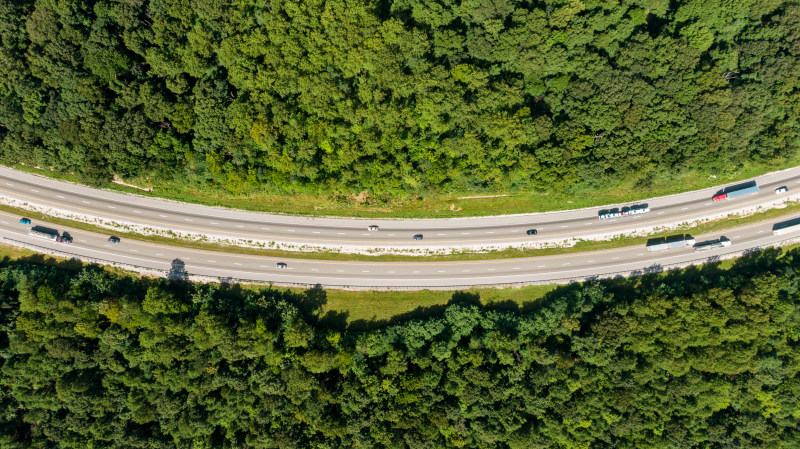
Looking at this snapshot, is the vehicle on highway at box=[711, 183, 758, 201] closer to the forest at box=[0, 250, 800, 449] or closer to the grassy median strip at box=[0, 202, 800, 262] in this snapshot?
the grassy median strip at box=[0, 202, 800, 262]

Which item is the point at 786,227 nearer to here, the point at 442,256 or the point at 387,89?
the point at 442,256

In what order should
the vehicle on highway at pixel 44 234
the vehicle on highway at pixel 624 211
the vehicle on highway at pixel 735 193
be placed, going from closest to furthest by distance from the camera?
the vehicle on highway at pixel 44 234 → the vehicle on highway at pixel 735 193 → the vehicle on highway at pixel 624 211

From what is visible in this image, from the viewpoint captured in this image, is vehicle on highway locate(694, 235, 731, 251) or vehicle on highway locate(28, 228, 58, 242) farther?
vehicle on highway locate(694, 235, 731, 251)

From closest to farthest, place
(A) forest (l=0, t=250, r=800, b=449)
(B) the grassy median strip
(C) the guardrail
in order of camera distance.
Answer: (A) forest (l=0, t=250, r=800, b=449) < (C) the guardrail < (B) the grassy median strip

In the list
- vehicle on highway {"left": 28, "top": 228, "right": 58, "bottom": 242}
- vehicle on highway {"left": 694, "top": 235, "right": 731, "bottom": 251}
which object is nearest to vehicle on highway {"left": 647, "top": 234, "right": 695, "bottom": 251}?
vehicle on highway {"left": 694, "top": 235, "right": 731, "bottom": 251}

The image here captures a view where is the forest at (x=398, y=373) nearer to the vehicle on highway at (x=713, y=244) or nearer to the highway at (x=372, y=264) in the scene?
the highway at (x=372, y=264)

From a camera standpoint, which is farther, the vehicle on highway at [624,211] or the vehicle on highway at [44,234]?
the vehicle on highway at [624,211]

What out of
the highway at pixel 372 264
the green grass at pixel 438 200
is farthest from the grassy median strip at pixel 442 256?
the green grass at pixel 438 200

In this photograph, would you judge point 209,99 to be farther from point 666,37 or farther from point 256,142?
point 666,37
